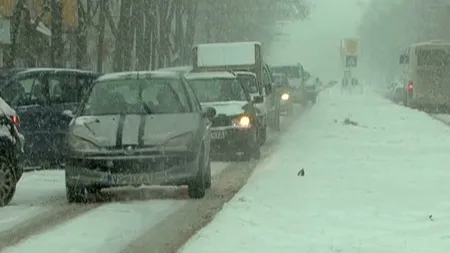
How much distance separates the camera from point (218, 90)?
22672mm

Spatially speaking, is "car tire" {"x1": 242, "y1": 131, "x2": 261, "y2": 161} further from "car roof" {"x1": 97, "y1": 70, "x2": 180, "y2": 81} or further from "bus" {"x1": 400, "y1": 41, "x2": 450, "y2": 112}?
"bus" {"x1": 400, "y1": 41, "x2": 450, "y2": 112}

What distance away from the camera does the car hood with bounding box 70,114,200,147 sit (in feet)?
45.5

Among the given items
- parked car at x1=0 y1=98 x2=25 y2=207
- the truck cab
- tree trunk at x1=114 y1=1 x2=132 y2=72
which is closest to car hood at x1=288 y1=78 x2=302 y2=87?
tree trunk at x1=114 y1=1 x2=132 y2=72

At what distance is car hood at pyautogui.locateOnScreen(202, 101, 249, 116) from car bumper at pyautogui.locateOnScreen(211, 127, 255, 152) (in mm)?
321

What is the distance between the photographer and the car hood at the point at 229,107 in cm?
2127

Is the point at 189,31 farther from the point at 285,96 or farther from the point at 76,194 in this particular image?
the point at 76,194

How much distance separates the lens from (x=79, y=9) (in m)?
32.7

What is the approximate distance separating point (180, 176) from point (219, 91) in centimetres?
874

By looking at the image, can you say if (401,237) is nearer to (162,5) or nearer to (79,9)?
(79,9)

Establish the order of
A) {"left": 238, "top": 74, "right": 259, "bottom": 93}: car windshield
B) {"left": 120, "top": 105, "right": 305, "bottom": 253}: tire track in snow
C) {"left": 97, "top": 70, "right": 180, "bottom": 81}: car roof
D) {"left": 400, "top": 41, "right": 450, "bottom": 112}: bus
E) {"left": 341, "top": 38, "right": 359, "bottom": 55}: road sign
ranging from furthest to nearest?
1. {"left": 341, "top": 38, "right": 359, "bottom": 55}: road sign
2. {"left": 400, "top": 41, "right": 450, "bottom": 112}: bus
3. {"left": 238, "top": 74, "right": 259, "bottom": 93}: car windshield
4. {"left": 97, "top": 70, "right": 180, "bottom": 81}: car roof
5. {"left": 120, "top": 105, "right": 305, "bottom": 253}: tire track in snow

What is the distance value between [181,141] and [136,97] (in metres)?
1.27

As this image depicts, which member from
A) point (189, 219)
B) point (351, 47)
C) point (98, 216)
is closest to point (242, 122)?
point (98, 216)

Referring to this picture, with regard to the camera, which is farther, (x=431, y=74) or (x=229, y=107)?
(x=431, y=74)

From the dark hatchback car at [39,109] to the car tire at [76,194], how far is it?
3.09m
